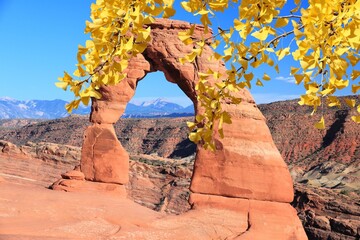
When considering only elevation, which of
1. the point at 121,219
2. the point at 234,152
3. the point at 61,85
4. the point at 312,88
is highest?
the point at 312,88

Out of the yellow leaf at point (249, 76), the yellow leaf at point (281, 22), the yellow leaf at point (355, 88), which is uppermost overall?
the yellow leaf at point (281, 22)

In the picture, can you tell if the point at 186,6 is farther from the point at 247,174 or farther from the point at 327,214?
the point at 327,214

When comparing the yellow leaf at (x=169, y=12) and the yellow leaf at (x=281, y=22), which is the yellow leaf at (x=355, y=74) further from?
the yellow leaf at (x=169, y=12)

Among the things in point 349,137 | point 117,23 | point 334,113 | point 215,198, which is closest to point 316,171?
point 349,137

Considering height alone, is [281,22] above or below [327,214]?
above

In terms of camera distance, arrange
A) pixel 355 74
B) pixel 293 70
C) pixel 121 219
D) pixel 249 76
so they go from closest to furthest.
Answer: pixel 293 70, pixel 355 74, pixel 249 76, pixel 121 219

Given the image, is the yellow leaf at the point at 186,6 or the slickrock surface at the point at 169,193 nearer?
the yellow leaf at the point at 186,6

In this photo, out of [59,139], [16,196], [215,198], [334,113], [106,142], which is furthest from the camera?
[59,139]

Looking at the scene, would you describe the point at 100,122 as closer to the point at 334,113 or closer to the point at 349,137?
the point at 349,137

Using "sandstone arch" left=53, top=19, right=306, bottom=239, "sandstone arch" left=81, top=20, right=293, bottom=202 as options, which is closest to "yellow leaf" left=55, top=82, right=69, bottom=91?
"sandstone arch" left=53, top=19, right=306, bottom=239

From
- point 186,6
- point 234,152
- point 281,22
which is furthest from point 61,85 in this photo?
point 234,152

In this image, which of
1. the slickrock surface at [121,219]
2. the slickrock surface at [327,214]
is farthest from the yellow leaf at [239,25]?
the slickrock surface at [327,214]

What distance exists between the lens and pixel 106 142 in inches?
765

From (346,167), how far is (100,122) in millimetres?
40322
